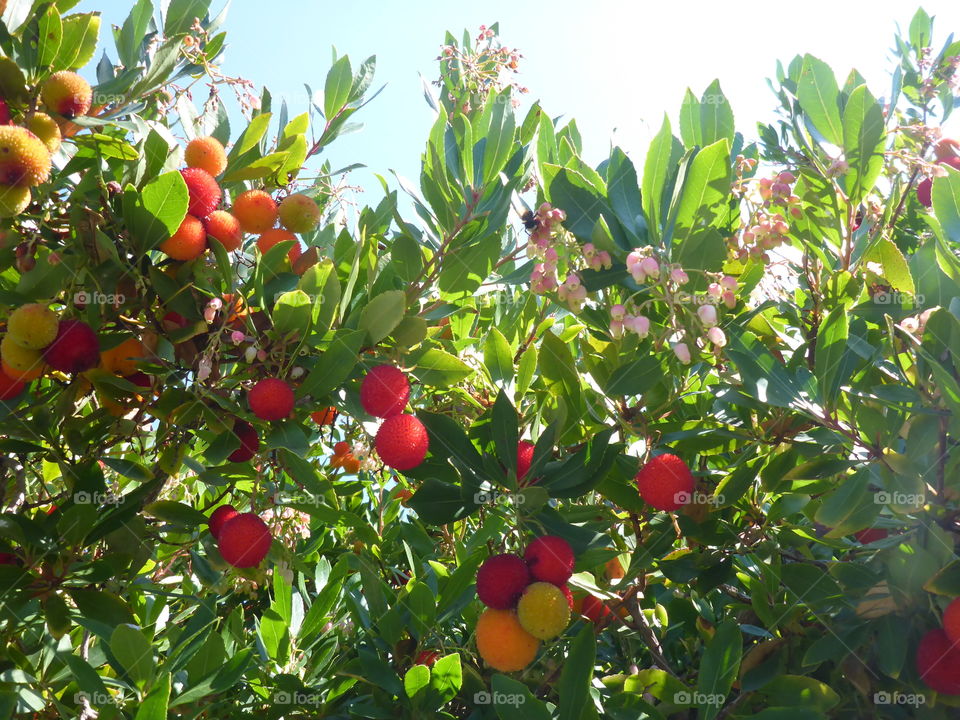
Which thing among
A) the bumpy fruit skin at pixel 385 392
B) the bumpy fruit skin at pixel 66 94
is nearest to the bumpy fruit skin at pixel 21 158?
the bumpy fruit skin at pixel 66 94

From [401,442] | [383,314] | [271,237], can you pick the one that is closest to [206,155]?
[271,237]

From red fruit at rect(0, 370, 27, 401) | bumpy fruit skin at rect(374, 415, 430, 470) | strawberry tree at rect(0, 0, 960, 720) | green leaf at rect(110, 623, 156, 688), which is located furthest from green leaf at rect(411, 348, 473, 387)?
red fruit at rect(0, 370, 27, 401)

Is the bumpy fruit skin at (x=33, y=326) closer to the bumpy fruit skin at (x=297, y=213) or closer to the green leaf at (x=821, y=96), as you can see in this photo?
the bumpy fruit skin at (x=297, y=213)

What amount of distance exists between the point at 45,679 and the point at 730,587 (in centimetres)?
185

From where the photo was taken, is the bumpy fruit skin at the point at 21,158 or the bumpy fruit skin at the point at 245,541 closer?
the bumpy fruit skin at the point at 21,158

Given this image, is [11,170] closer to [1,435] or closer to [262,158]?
[262,158]

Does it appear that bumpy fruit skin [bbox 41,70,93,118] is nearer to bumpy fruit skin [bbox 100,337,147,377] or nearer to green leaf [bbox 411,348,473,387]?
bumpy fruit skin [bbox 100,337,147,377]

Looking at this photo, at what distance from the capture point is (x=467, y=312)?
7.01 ft

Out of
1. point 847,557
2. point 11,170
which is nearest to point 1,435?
point 11,170

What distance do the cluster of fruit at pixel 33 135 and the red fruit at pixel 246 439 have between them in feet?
2.16

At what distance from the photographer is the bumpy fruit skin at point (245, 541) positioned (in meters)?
1.80

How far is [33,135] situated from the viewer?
168cm

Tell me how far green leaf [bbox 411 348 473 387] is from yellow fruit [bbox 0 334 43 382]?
2.72ft

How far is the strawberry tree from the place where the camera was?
1576mm
